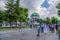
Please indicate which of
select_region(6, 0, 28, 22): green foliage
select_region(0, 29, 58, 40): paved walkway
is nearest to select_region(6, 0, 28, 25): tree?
select_region(6, 0, 28, 22): green foliage

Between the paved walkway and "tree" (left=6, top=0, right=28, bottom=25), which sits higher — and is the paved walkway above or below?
below

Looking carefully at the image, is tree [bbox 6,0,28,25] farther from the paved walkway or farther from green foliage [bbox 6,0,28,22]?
the paved walkway

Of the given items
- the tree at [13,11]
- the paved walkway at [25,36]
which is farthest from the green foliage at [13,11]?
the paved walkway at [25,36]

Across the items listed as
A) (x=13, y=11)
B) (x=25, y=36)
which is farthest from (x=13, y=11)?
(x=25, y=36)

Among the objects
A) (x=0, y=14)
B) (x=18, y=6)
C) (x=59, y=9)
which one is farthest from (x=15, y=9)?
(x=0, y=14)

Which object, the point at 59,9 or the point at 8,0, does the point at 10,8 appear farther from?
the point at 59,9

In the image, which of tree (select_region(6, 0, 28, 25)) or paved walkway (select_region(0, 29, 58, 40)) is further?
tree (select_region(6, 0, 28, 25))

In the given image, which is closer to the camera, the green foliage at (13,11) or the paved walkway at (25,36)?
the paved walkway at (25,36)

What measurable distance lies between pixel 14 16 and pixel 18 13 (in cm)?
147

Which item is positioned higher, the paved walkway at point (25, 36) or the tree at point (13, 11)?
the tree at point (13, 11)

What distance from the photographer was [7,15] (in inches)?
2667

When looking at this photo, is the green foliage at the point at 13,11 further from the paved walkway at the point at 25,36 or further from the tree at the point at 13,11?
the paved walkway at the point at 25,36

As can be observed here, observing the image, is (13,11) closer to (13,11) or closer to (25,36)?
(13,11)

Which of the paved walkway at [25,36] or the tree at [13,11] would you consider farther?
the tree at [13,11]
